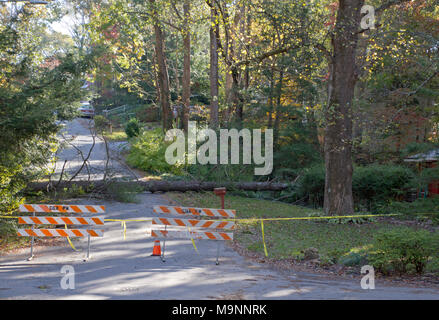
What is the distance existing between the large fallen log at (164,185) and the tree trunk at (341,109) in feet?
19.4

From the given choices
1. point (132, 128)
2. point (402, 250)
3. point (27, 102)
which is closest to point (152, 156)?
point (132, 128)

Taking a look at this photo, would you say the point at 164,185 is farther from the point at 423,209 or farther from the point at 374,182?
the point at 423,209

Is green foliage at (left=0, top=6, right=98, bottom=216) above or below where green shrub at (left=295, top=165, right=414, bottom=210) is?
above

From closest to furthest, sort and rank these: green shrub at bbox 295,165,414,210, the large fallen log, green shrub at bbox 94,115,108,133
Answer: the large fallen log
green shrub at bbox 94,115,108,133
green shrub at bbox 295,165,414,210

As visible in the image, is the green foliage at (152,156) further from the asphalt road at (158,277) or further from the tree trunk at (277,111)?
the asphalt road at (158,277)

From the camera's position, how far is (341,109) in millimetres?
15891

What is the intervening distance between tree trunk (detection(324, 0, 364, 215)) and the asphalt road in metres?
5.83

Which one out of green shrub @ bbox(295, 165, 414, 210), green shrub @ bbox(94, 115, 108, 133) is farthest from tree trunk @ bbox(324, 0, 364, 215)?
green shrub @ bbox(94, 115, 108, 133)

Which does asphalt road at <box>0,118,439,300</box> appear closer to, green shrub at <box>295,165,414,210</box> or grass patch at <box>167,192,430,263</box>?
grass patch at <box>167,192,430,263</box>

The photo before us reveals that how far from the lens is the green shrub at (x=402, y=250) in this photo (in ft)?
29.4

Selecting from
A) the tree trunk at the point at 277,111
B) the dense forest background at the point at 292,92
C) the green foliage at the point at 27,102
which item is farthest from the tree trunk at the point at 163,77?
the green foliage at the point at 27,102

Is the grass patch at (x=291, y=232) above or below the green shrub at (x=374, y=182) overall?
below

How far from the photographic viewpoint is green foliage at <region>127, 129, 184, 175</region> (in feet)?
75.9

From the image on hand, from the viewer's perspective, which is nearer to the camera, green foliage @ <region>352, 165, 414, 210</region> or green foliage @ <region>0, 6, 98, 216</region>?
A: green foliage @ <region>0, 6, 98, 216</region>
